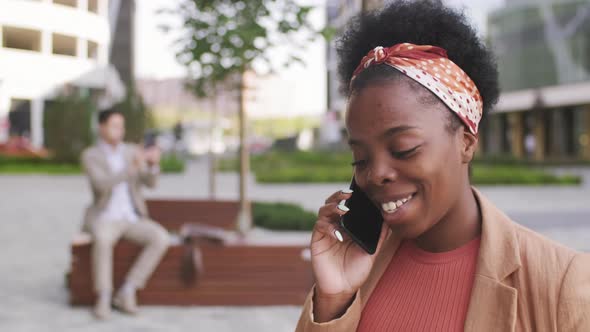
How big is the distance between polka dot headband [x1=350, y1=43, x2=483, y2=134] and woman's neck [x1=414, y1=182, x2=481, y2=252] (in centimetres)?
19

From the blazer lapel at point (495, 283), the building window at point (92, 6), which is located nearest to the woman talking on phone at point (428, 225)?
the blazer lapel at point (495, 283)

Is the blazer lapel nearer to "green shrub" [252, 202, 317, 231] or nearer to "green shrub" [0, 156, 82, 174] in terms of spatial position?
"green shrub" [252, 202, 317, 231]

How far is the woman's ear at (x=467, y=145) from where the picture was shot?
162 cm

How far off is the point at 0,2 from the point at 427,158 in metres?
1.65

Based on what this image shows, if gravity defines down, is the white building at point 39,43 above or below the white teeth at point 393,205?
above

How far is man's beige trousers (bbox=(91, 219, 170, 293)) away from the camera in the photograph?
617 centimetres

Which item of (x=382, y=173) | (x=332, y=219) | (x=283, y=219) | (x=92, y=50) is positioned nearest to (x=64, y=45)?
(x=92, y=50)

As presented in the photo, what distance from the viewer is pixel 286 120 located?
116m

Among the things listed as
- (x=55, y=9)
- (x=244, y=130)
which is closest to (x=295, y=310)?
(x=244, y=130)

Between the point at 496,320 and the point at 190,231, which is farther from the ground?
the point at 496,320

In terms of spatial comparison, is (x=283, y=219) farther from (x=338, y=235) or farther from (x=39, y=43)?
(x=338, y=235)

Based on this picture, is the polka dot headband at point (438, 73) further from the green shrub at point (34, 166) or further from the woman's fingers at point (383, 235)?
the green shrub at point (34, 166)

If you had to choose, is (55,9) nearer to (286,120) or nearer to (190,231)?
(190,231)

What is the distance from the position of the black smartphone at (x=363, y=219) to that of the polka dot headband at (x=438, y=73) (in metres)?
0.30
